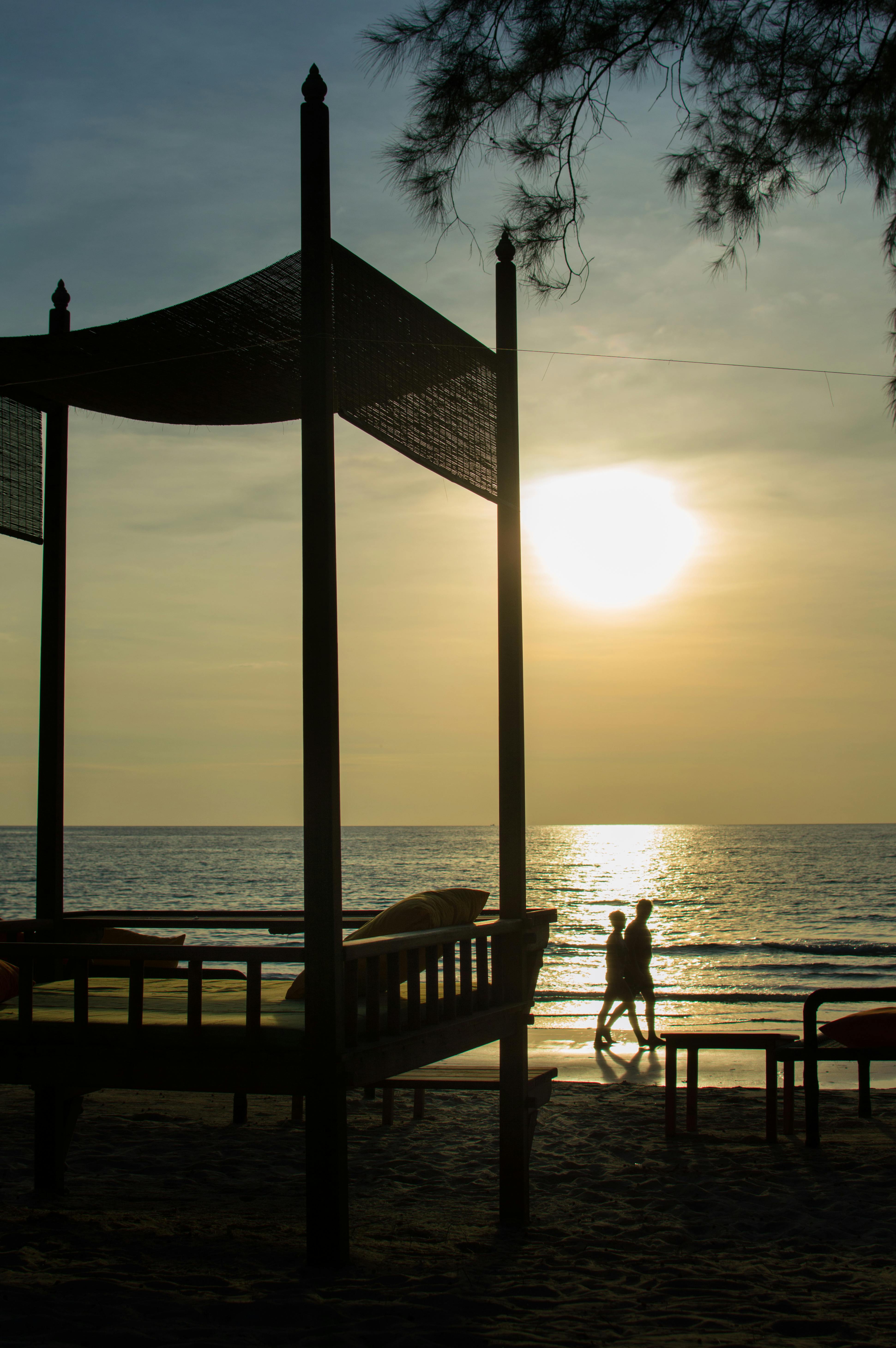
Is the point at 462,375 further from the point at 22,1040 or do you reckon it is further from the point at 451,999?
the point at 22,1040

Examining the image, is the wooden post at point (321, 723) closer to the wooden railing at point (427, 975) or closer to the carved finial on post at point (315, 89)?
the carved finial on post at point (315, 89)

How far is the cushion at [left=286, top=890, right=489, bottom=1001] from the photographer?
495cm

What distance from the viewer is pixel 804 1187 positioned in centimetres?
596

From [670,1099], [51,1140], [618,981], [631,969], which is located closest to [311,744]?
[51,1140]

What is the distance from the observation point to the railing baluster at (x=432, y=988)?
468 centimetres

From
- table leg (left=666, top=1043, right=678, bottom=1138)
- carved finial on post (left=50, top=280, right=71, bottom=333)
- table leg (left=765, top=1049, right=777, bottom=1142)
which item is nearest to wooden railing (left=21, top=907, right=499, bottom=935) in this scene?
table leg (left=666, top=1043, right=678, bottom=1138)

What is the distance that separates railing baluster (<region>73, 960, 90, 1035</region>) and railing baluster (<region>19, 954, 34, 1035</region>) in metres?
0.19

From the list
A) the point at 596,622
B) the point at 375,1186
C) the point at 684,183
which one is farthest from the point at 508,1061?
the point at 596,622

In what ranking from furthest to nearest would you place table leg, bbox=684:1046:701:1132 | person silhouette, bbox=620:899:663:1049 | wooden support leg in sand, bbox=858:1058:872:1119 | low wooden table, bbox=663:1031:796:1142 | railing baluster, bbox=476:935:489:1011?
1. person silhouette, bbox=620:899:663:1049
2. wooden support leg in sand, bbox=858:1058:872:1119
3. table leg, bbox=684:1046:701:1132
4. low wooden table, bbox=663:1031:796:1142
5. railing baluster, bbox=476:935:489:1011

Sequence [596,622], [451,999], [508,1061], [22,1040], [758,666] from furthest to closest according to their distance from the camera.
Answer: [758,666] → [596,622] → [508,1061] → [451,999] → [22,1040]

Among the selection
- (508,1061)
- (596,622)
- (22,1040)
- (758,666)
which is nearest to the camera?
(22,1040)

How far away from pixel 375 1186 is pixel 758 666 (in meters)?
54.4

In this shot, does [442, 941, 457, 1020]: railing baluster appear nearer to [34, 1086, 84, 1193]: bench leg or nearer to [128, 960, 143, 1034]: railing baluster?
[128, 960, 143, 1034]: railing baluster

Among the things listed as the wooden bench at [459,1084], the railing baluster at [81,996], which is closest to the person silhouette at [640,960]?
the wooden bench at [459,1084]
